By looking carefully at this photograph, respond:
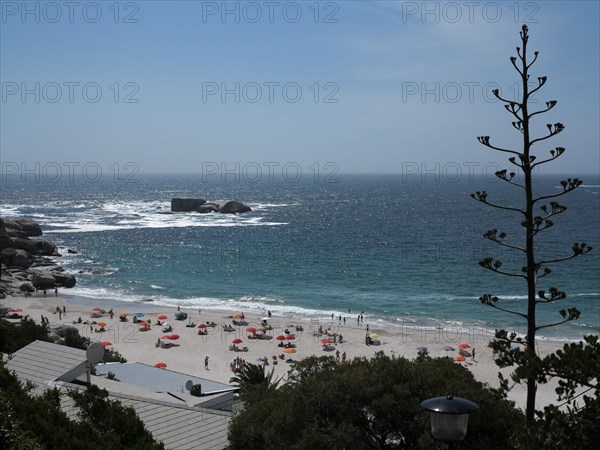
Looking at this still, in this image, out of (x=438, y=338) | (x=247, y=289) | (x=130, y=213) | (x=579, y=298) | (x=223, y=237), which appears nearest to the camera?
(x=438, y=338)

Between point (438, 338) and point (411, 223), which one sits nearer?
point (438, 338)

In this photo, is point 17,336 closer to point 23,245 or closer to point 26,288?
point 26,288

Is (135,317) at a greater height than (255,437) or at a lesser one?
lesser

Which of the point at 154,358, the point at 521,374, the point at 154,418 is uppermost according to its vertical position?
the point at 521,374

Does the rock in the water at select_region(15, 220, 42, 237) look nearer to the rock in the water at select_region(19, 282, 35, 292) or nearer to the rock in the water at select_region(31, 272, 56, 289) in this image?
the rock in the water at select_region(31, 272, 56, 289)

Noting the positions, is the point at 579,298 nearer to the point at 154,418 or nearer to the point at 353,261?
the point at 353,261

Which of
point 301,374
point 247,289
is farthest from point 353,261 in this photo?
point 301,374

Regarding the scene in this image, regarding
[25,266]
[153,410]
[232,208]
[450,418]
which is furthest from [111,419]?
[232,208]
